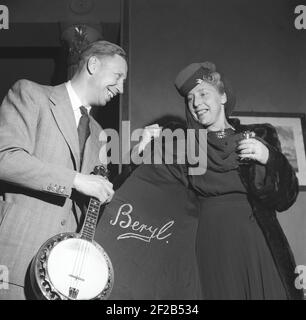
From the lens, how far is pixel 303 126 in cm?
460

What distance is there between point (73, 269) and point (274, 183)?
1.57 metres

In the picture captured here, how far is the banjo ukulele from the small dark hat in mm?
1244

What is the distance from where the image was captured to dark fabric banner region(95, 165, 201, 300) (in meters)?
3.96

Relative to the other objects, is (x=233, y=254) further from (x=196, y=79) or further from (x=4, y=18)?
(x=4, y=18)

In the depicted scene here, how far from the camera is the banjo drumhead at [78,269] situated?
364 cm

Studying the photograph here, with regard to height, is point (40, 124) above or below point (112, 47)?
below

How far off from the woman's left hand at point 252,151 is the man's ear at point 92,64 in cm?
118

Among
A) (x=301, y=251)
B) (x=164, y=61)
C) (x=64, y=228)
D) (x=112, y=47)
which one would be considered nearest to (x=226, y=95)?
(x=164, y=61)

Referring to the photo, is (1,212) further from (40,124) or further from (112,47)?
(112,47)

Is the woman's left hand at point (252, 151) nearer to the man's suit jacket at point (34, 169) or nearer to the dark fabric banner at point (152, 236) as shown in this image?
the dark fabric banner at point (152, 236)

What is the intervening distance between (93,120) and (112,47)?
23.6 inches

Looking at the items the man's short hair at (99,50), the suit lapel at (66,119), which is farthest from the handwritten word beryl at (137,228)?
the man's short hair at (99,50)

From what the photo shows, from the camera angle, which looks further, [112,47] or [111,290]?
[112,47]

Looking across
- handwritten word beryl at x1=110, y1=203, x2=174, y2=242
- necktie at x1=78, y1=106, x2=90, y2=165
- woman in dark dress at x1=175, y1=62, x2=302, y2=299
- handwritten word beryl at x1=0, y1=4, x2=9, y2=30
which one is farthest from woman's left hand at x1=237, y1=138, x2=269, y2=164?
handwritten word beryl at x1=0, y1=4, x2=9, y2=30
